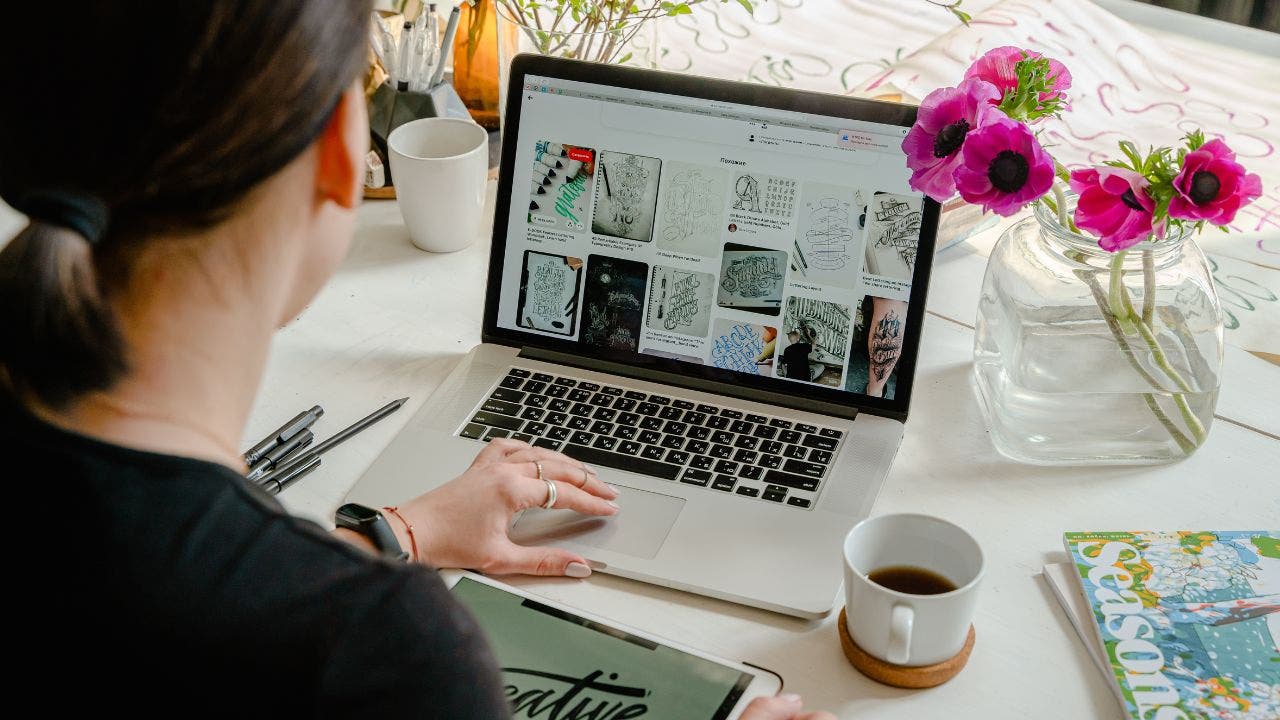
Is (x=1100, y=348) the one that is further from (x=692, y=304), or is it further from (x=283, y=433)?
(x=283, y=433)

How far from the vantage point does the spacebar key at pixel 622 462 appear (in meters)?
0.97

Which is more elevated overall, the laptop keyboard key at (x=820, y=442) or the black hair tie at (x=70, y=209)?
the black hair tie at (x=70, y=209)

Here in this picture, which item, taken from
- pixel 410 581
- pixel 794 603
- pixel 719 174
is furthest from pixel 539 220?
pixel 410 581

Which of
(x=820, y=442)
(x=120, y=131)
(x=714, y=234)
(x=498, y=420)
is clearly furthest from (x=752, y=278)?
(x=120, y=131)

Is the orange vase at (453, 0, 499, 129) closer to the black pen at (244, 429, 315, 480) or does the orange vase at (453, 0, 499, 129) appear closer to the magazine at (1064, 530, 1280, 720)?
the black pen at (244, 429, 315, 480)

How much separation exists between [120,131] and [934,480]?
2.38 ft

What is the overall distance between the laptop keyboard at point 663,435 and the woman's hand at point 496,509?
6 cm

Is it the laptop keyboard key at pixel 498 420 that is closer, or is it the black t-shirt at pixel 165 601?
the black t-shirt at pixel 165 601

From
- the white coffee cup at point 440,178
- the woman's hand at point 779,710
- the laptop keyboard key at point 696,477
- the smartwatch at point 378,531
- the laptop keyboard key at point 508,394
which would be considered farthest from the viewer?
the white coffee cup at point 440,178

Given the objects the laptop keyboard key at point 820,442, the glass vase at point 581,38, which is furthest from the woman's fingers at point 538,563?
the glass vase at point 581,38

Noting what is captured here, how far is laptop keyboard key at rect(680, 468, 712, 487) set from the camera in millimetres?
953

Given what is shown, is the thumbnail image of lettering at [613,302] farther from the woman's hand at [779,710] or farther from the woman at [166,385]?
the woman at [166,385]

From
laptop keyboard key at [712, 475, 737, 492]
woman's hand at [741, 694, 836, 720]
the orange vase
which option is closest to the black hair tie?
woman's hand at [741, 694, 836, 720]

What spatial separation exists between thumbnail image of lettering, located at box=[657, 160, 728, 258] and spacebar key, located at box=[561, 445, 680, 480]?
7.8 inches
